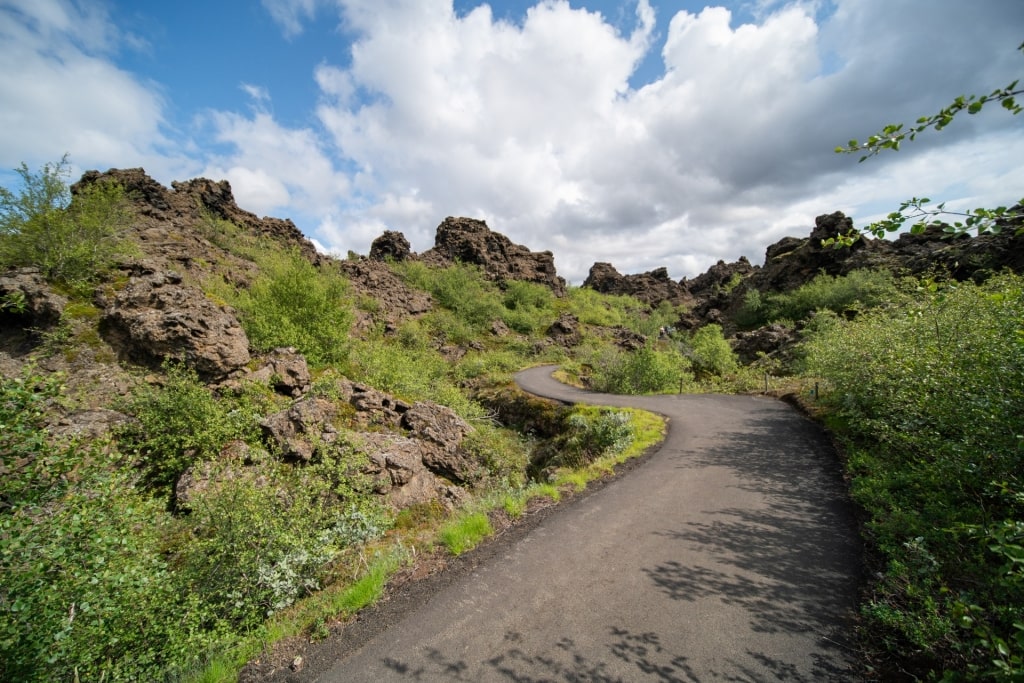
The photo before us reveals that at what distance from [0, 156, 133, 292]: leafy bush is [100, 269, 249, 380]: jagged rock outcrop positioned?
2.67 m

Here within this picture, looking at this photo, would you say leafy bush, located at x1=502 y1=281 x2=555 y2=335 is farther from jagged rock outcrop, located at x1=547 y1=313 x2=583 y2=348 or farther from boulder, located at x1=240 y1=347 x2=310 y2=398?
boulder, located at x1=240 y1=347 x2=310 y2=398

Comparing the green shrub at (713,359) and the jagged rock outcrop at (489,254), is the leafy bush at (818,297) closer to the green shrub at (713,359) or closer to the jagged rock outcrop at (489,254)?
the green shrub at (713,359)

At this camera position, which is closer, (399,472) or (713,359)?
(399,472)

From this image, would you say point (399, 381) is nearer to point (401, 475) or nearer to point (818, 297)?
point (401, 475)

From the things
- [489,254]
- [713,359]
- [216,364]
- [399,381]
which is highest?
[489,254]

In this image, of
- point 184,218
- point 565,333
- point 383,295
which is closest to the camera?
point 184,218

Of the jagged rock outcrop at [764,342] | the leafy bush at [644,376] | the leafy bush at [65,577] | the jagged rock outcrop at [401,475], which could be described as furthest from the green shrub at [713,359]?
the leafy bush at [65,577]

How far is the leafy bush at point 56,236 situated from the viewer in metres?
12.8

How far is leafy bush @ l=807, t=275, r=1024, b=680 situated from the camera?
3.02 m

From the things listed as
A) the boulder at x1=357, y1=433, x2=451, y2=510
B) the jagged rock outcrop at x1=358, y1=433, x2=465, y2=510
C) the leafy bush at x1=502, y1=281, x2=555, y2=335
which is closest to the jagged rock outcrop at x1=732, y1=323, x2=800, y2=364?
the leafy bush at x1=502, y1=281, x2=555, y2=335

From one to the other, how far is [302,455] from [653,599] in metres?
7.18

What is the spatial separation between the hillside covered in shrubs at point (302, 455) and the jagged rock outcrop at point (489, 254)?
4156 centimetres

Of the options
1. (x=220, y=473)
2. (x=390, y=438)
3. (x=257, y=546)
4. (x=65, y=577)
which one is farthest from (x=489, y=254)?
(x=65, y=577)

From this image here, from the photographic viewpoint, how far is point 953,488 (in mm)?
5371
